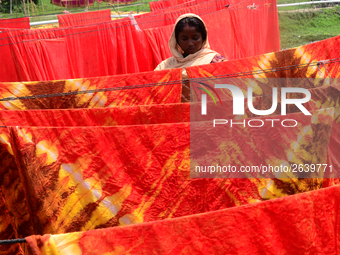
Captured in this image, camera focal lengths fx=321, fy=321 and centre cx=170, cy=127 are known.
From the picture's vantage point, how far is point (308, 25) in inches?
333

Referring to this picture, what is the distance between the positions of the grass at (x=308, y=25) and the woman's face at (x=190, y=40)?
20.1 feet

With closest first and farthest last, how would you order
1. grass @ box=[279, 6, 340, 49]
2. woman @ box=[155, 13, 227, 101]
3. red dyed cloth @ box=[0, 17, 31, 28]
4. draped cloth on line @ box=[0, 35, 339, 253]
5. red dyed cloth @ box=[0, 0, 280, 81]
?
1. draped cloth on line @ box=[0, 35, 339, 253]
2. woman @ box=[155, 13, 227, 101]
3. red dyed cloth @ box=[0, 0, 280, 81]
4. red dyed cloth @ box=[0, 17, 31, 28]
5. grass @ box=[279, 6, 340, 49]

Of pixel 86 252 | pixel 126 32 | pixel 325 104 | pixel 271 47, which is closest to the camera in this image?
pixel 86 252

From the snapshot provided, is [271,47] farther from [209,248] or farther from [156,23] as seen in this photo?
[209,248]

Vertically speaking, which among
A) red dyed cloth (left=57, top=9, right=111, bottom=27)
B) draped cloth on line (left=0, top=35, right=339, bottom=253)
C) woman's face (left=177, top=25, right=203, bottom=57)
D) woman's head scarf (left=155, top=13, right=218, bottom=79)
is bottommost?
draped cloth on line (left=0, top=35, right=339, bottom=253)

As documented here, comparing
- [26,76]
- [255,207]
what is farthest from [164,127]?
[26,76]

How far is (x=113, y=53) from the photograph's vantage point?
9.59 feet

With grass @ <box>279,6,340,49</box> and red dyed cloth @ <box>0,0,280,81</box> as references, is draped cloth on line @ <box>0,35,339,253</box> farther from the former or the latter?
grass @ <box>279,6,340,49</box>

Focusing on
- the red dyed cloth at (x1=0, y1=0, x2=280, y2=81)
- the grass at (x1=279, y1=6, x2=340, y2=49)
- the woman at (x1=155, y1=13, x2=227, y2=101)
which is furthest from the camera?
the grass at (x1=279, y1=6, x2=340, y2=49)

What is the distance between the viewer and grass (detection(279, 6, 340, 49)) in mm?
7668

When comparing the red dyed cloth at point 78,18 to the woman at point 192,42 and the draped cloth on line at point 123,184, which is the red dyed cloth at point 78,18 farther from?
the draped cloth on line at point 123,184

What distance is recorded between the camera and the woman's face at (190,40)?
1983 mm

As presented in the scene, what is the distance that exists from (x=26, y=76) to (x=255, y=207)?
93.9 inches

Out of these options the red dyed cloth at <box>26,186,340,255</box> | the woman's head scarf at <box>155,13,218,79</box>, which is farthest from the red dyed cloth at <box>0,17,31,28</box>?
the red dyed cloth at <box>26,186,340,255</box>
